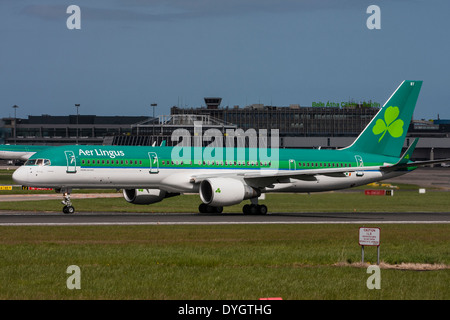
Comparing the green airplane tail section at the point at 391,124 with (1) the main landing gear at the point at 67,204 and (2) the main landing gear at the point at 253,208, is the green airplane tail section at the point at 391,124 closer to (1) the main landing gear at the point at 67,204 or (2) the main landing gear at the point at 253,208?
(2) the main landing gear at the point at 253,208

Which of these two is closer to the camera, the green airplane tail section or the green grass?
the green grass

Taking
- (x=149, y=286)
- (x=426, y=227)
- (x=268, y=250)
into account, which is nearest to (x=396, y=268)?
(x=268, y=250)

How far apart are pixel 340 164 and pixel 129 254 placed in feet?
102

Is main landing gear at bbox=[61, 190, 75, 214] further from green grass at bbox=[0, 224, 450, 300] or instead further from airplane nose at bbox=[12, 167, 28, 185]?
green grass at bbox=[0, 224, 450, 300]

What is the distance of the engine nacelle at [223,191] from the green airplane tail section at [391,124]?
43.0 ft

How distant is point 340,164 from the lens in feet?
181

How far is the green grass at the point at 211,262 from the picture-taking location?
63.6ft

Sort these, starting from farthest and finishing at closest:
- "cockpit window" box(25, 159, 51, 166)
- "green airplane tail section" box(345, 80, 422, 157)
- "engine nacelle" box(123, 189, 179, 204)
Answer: "green airplane tail section" box(345, 80, 422, 157)
"engine nacelle" box(123, 189, 179, 204)
"cockpit window" box(25, 159, 51, 166)

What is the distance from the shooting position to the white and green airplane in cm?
4647

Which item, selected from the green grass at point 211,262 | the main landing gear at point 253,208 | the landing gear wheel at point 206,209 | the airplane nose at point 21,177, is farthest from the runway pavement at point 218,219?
the green grass at point 211,262

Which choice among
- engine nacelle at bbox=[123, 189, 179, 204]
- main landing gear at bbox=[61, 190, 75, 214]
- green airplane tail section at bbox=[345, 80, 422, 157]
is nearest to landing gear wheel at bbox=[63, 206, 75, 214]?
main landing gear at bbox=[61, 190, 75, 214]

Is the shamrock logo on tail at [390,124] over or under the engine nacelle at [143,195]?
over

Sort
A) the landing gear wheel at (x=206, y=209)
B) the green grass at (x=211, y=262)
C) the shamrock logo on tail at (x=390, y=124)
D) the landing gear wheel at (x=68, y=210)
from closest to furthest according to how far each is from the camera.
Result: the green grass at (x=211, y=262)
the landing gear wheel at (x=68, y=210)
the landing gear wheel at (x=206, y=209)
the shamrock logo on tail at (x=390, y=124)
